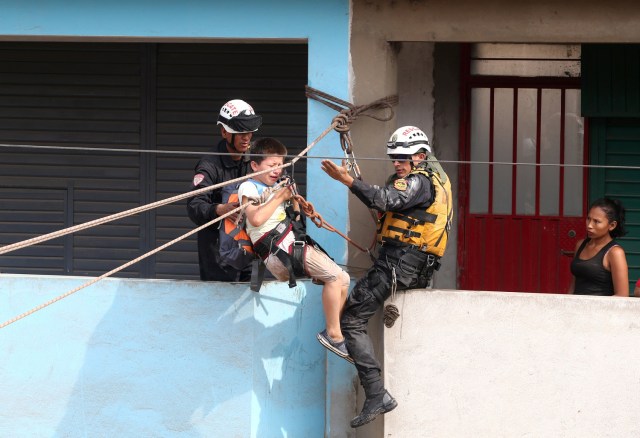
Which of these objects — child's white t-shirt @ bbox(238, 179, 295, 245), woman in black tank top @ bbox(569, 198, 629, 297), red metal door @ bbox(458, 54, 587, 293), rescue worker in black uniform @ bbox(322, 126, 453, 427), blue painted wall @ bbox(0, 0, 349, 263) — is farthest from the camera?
red metal door @ bbox(458, 54, 587, 293)

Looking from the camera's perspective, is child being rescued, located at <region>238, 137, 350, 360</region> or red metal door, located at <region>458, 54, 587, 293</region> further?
red metal door, located at <region>458, 54, 587, 293</region>

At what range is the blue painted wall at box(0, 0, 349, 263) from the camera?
775cm

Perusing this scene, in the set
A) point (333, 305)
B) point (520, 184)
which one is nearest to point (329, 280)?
point (333, 305)

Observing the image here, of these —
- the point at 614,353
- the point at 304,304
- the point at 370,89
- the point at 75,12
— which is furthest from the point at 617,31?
the point at 75,12

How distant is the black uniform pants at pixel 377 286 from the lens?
6922 millimetres

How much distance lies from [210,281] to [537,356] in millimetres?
2071

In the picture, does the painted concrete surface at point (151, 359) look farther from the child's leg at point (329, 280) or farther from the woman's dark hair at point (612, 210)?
the woman's dark hair at point (612, 210)

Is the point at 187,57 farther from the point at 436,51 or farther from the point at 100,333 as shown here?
the point at 100,333

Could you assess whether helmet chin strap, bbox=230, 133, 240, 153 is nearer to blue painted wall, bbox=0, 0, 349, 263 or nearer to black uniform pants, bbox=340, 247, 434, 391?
blue painted wall, bbox=0, 0, 349, 263

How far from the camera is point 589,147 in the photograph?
375 inches

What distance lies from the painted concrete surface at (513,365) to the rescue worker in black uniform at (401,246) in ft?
0.63

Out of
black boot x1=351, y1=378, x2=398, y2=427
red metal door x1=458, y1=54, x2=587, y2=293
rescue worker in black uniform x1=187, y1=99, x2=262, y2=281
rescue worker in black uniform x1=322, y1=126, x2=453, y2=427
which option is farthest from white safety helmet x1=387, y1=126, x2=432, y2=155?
red metal door x1=458, y1=54, x2=587, y2=293

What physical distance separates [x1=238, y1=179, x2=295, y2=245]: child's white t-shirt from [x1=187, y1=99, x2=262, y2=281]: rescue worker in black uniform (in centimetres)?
21

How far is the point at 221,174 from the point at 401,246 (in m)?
1.25
